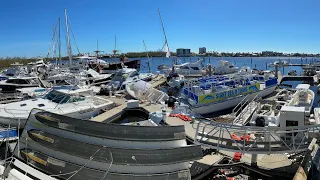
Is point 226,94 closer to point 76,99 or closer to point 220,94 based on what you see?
point 220,94

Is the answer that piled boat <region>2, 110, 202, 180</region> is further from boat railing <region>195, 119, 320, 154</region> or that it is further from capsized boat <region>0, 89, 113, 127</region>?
capsized boat <region>0, 89, 113, 127</region>

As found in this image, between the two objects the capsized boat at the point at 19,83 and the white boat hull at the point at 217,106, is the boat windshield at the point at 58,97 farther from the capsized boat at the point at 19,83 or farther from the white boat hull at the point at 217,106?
the capsized boat at the point at 19,83

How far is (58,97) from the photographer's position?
67.8 feet

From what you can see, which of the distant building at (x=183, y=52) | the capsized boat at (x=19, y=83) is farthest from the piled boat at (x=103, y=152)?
the distant building at (x=183, y=52)

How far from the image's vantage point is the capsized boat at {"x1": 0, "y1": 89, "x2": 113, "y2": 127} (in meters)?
18.3

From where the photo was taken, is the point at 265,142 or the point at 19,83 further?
the point at 19,83

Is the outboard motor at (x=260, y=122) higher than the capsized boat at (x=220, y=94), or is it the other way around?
the capsized boat at (x=220, y=94)

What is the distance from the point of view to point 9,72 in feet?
162

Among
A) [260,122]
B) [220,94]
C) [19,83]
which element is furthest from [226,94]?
[19,83]

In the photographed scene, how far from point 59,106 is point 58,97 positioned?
1301 mm

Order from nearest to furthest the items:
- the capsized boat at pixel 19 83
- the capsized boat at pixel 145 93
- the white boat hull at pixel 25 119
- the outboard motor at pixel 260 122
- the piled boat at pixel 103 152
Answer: the piled boat at pixel 103 152 < the outboard motor at pixel 260 122 < the white boat hull at pixel 25 119 < the capsized boat at pixel 145 93 < the capsized boat at pixel 19 83

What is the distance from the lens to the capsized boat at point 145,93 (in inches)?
989

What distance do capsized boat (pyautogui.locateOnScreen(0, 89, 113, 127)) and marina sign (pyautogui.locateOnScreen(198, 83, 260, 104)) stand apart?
25.9 feet

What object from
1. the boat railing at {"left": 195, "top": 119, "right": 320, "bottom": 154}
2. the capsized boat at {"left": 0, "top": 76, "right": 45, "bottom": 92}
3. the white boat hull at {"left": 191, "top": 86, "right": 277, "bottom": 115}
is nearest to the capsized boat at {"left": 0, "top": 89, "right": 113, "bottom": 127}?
the white boat hull at {"left": 191, "top": 86, "right": 277, "bottom": 115}
